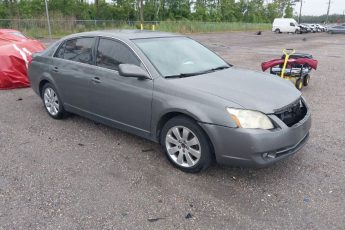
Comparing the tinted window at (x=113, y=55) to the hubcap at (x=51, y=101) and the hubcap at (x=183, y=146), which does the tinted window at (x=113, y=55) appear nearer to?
the hubcap at (x=183, y=146)

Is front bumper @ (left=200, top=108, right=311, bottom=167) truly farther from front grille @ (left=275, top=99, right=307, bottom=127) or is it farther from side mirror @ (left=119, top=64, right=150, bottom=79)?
side mirror @ (left=119, top=64, right=150, bottom=79)

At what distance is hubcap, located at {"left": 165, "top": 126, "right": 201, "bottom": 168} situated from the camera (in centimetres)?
366

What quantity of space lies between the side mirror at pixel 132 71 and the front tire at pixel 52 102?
78.2 inches

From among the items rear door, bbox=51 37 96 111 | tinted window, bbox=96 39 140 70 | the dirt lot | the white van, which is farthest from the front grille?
the white van

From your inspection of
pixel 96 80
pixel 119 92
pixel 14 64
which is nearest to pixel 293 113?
pixel 119 92

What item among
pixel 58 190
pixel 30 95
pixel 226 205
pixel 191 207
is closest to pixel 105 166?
pixel 58 190

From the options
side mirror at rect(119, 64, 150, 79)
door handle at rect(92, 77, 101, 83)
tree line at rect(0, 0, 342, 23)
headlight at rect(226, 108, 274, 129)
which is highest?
tree line at rect(0, 0, 342, 23)

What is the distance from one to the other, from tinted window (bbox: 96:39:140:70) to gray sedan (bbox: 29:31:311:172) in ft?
0.04

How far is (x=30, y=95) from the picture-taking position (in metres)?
7.43

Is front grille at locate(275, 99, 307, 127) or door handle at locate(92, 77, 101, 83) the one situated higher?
door handle at locate(92, 77, 101, 83)

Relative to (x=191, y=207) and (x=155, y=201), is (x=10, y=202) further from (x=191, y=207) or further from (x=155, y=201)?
(x=191, y=207)

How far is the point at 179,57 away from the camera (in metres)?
4.37

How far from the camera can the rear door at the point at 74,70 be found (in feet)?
15.6

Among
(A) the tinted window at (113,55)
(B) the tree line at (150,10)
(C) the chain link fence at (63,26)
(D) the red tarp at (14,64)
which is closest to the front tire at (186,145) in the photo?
(A) the tinted window at (113,55)
